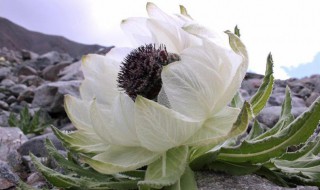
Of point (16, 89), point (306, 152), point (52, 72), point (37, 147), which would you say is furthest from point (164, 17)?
point (52, 72)

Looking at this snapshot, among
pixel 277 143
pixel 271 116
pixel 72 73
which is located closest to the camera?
pixel 277 143

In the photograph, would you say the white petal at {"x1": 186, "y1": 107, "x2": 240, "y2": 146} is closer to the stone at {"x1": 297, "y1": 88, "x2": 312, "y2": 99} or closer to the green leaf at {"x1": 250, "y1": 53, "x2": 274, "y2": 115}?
the green leaf at {"x1": 250, "y1": 53, "x2": 274, "y2": 115}

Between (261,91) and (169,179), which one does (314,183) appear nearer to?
(261,91)

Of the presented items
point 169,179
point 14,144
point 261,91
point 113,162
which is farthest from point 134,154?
point 14,144

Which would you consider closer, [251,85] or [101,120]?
[101,120]

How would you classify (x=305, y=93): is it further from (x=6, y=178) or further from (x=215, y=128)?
(x=215, y=128)

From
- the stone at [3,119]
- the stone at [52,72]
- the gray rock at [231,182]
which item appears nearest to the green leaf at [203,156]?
the gray rock at [231,182]
